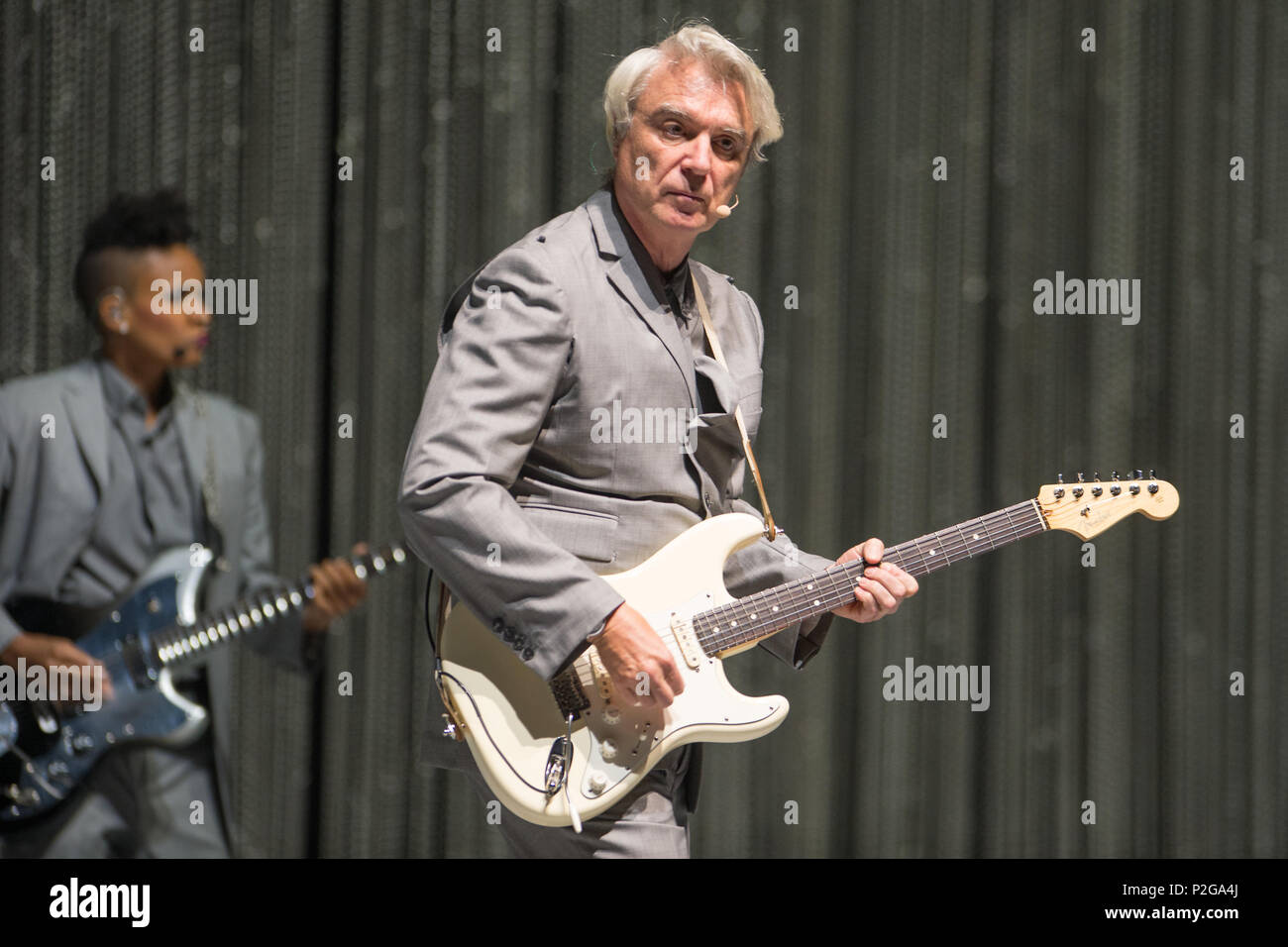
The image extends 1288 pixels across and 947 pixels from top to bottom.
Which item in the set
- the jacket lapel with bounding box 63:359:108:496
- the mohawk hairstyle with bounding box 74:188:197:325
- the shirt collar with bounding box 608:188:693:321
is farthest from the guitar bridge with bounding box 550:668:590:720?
the mohawk hairstyle with bounding box 74:188:197:325

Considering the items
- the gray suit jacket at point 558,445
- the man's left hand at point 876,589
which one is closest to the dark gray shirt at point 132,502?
the gray suit jacket at point 558,445

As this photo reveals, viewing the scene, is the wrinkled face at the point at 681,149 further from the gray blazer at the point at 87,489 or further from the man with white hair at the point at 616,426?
the gray blazer at the point at 87,489

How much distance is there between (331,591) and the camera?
2766mm

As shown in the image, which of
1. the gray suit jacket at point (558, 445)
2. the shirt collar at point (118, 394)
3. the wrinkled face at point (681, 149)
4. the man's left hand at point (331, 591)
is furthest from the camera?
the man's left hand at point (331, 591)

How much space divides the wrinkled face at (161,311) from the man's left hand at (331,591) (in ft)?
1.65

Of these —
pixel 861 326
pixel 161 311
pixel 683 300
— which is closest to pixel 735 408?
pixel 683 300

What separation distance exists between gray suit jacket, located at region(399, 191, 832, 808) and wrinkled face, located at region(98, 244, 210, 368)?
86 centimetres

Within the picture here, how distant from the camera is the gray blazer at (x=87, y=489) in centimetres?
257

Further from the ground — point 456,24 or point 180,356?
point 456,24

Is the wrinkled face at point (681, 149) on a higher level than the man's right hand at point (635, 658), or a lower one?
higher

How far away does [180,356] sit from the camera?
8.82ft
